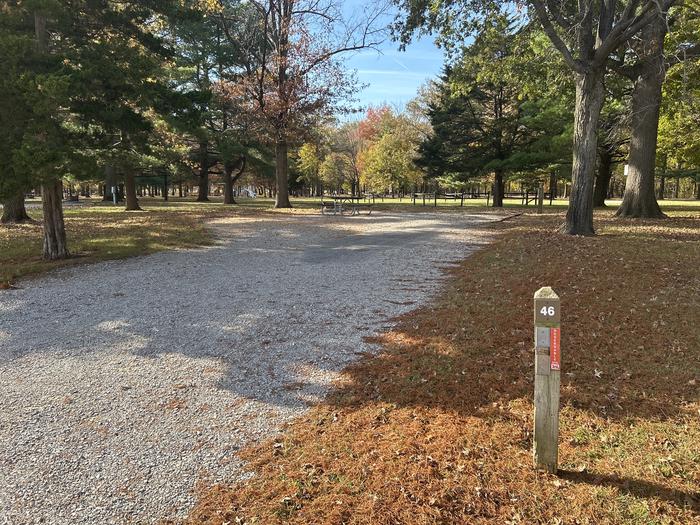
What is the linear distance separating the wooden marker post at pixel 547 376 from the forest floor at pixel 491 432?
149 millimetres

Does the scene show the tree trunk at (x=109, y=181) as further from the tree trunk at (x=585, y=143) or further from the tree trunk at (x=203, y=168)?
the tree trunk at (x=585, y=143)

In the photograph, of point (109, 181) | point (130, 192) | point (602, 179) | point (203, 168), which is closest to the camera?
point (130, 192)

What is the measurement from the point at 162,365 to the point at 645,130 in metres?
16.8

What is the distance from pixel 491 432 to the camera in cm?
320

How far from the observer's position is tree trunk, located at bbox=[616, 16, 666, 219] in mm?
14586

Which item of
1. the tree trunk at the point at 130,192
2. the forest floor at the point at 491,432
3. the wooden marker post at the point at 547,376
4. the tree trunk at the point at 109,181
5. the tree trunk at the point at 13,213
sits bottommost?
the forest floor at the point at 491,432

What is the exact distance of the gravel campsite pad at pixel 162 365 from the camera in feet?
9.09

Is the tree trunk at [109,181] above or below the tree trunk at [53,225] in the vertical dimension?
above

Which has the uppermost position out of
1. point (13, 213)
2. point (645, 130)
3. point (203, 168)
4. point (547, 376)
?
point (203, 168)

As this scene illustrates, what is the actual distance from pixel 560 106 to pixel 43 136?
22996mm

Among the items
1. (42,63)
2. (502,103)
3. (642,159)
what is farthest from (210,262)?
(502,103)

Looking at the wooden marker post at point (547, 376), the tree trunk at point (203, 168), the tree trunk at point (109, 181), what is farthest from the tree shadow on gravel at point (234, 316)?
the tree trunk at point (203, 168)

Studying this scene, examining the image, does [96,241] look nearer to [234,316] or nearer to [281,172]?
[234,316]

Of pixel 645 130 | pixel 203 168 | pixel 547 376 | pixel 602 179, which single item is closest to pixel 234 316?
pixel 547 376
